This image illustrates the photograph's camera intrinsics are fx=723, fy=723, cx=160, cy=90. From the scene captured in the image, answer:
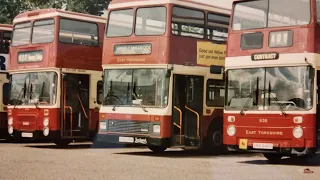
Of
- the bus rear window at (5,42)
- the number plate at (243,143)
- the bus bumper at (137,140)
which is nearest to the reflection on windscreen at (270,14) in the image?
the number plate at (243,143)

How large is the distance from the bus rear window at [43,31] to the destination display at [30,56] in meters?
0.38

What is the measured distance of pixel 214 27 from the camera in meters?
20.6

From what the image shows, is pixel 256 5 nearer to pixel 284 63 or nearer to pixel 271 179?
pixel 284 63

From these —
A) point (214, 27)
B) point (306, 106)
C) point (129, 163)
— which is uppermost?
point (214, 27)

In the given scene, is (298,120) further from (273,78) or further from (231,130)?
(231,130)

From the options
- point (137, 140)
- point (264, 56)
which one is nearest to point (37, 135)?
point (137, 140)

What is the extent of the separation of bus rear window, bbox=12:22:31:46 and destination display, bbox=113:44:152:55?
4278 mm

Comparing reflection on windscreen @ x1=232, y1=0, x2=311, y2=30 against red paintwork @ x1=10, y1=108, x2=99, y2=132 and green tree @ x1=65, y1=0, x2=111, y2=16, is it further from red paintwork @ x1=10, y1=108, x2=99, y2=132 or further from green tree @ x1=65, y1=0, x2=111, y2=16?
green tree @ x1=65, y1=0, x2=111, y2=16

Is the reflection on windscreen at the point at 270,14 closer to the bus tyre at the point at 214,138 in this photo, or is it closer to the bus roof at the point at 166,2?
the bus roof at the point at 166,2

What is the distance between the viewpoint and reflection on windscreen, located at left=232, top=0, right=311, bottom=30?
16.5m

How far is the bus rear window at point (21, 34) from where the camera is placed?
23.2m

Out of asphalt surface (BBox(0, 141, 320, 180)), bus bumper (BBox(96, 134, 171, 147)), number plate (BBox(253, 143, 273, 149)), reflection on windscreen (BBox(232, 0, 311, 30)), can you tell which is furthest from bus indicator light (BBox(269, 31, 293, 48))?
bus bumper (BBox(96, 134, 171, 147))

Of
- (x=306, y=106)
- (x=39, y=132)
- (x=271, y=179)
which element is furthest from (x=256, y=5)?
(x=39, y=132)

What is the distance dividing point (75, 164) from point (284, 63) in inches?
207
